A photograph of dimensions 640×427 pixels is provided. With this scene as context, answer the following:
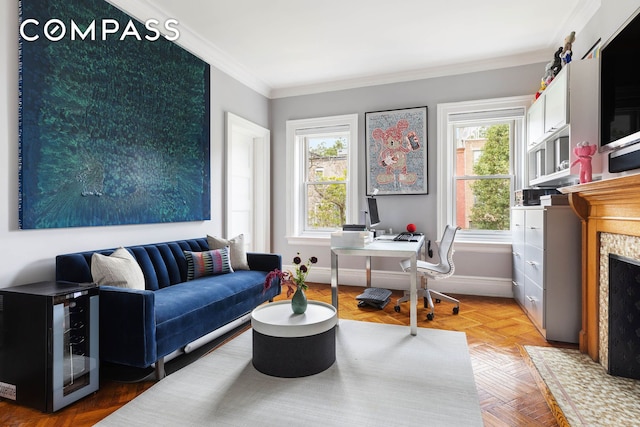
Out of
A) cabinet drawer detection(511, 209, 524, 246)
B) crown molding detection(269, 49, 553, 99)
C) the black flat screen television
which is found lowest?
cabinet drawer detection(511, 209, 524, 246)

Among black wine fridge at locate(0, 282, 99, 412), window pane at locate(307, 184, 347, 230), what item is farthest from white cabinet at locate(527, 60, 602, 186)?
black wine fridge at locate(0, 282, 99, 412)

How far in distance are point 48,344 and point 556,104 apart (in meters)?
4.04

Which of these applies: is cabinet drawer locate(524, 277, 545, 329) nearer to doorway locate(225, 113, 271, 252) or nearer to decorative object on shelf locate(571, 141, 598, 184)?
decorative object on shelf locate(571, 141, 598, 184)

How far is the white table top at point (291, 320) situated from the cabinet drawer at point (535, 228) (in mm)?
1857

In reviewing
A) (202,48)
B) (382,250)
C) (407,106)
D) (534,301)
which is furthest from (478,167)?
(202,48)

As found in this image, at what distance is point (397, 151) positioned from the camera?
461 centimetres

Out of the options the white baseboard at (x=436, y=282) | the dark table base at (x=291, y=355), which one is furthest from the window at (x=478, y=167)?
the dark table base at (x=291, y=355)

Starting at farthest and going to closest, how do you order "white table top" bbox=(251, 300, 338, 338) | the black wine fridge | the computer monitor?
the computer monitor < "white table top" bbox=(251, 300, 338, 338) < the black wine fridge

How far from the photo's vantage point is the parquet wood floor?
1806 millimetres

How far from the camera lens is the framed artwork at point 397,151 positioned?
14.8 ft

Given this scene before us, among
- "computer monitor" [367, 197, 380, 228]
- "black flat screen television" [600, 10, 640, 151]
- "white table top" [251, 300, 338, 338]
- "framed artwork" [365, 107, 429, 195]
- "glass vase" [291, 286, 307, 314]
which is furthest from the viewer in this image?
"framed artwork" [365, 107, 429, 195]

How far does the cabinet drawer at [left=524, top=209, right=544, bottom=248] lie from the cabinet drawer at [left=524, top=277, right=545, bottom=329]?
38 cm

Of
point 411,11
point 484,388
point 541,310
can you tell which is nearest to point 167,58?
point 411,11

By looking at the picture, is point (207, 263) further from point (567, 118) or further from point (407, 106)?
point (567, 118)
